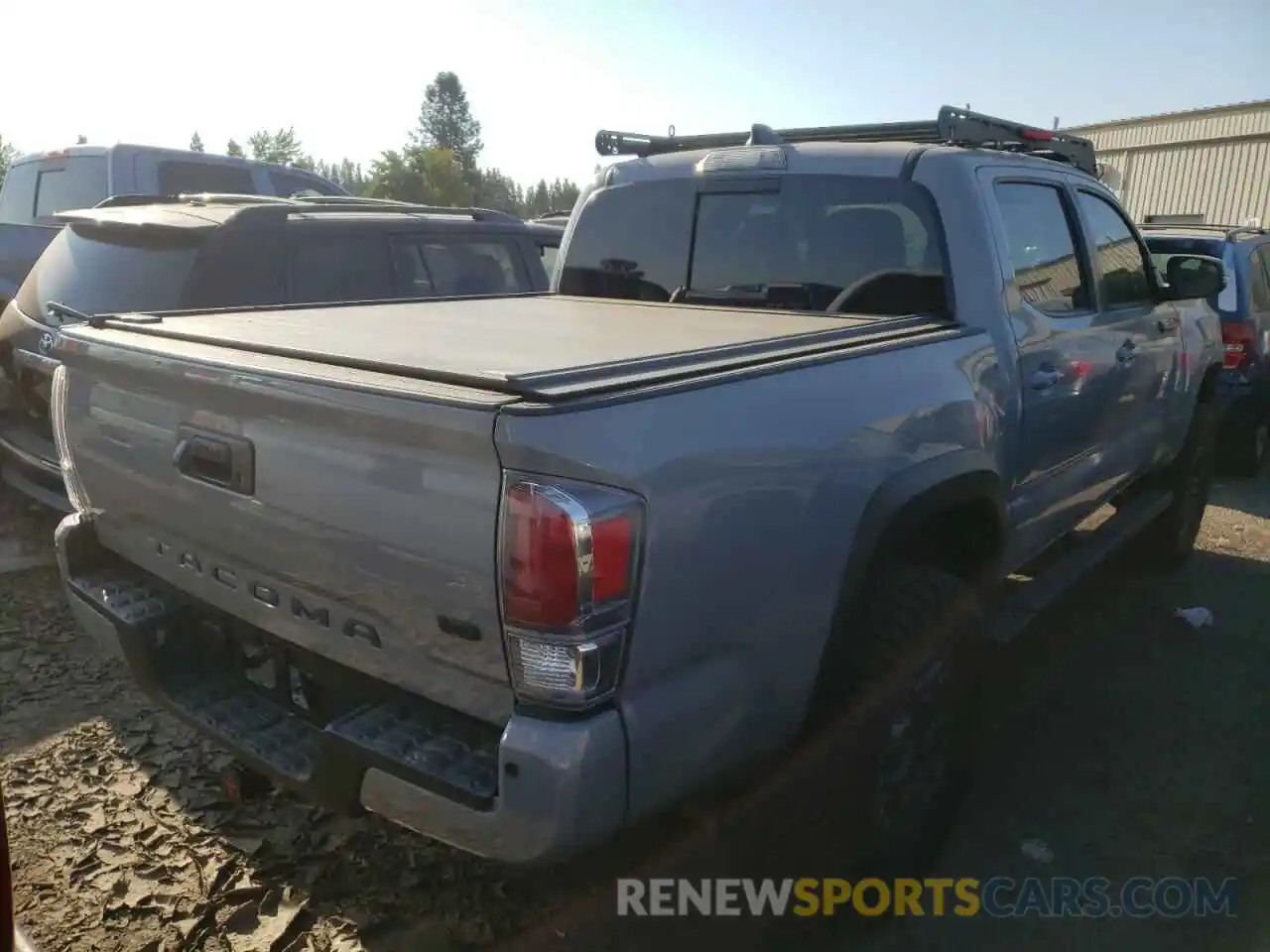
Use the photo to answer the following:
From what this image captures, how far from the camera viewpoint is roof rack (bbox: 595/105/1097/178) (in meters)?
3.55

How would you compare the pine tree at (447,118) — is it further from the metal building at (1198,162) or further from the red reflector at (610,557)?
the red reflector at (610,557)

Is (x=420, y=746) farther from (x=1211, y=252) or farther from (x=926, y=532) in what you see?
(x=1211, y=252)

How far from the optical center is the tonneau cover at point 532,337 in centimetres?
197

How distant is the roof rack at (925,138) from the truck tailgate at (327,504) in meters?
2.35

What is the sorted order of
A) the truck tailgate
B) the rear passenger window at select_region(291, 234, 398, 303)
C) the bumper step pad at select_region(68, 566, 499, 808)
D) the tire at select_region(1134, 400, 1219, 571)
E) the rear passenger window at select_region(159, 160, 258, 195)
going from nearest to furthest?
the truck tailgate → the bumper step pad at select_region(68, 566, 499, 808) → the rear passenger window at select_region(291, 234, 398, 303) → the tire at select_region(1134, 400, 1219, 571) → the rear passenger window at select_region(159, 160, 258, 195)

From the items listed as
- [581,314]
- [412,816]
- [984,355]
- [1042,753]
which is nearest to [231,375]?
[412,816]

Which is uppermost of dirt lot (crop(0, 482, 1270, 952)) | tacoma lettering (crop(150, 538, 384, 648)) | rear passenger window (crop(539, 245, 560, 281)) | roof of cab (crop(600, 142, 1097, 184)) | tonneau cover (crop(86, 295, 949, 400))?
roof of cab (crop(600, 142, 1097, 184))

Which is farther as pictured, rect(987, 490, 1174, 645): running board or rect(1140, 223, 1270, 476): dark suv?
rect(1140, 223, 1270, 476): dark suv

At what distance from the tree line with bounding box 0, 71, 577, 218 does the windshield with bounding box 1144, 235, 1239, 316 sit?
22377 mm

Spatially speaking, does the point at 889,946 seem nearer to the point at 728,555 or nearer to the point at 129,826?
the point at 728,555

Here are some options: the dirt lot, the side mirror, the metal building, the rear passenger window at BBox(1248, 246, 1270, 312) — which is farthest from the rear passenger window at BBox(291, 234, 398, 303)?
the metal building

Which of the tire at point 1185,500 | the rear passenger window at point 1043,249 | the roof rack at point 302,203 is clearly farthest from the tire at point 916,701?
the roof rack at point 302,203

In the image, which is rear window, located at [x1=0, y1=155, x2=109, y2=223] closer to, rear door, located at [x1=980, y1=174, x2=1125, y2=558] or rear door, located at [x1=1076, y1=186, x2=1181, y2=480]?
rear door, located at [x1=980, y1=174, x2=1125, y2=558]

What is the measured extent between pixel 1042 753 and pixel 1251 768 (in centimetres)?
69
